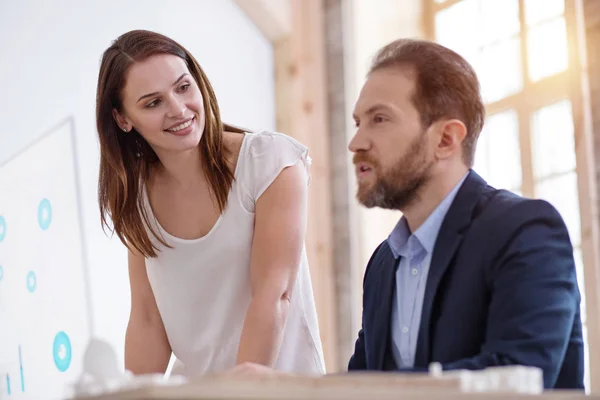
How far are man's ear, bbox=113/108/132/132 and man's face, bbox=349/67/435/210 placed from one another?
671 millimetres

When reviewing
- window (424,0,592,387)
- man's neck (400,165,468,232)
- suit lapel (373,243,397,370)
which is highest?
window (424,0,592,387)

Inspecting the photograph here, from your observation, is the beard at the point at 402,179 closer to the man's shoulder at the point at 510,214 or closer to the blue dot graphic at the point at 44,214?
the man's shoulder at the point at 510,214

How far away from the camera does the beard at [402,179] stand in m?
1.75

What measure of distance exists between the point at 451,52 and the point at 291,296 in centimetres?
66

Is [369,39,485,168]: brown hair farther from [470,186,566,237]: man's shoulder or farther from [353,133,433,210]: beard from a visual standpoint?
[470,186,566,237]: man's shoulder

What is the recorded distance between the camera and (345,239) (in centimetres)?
412

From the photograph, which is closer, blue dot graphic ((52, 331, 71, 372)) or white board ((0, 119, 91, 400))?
white board ((0, 119, 91, 400))

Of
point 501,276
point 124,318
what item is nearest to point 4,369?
point 124,318

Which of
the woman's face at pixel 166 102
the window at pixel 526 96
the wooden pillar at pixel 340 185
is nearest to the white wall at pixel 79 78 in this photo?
the woman's face at pixel 166 102

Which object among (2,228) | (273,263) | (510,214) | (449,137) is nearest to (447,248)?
(510,214)

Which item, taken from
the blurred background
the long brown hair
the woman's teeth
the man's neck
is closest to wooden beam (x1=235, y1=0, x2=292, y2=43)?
the blurred background

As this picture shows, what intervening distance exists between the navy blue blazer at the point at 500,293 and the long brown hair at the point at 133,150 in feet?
2.20

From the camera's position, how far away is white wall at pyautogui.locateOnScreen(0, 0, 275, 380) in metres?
2.83

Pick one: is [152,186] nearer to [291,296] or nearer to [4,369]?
[291,296]
